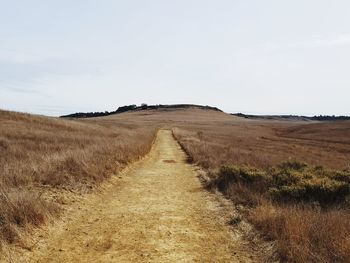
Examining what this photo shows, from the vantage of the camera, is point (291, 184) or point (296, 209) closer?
point (296, 209)

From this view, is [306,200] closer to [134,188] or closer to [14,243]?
[134,188]

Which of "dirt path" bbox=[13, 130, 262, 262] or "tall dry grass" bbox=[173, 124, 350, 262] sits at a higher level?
"tall dry grass" bbox=[173, 124, 350, 262]

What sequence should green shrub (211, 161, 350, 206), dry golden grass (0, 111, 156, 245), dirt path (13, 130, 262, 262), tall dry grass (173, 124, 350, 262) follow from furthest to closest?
green shrub (211, 161, 350, 206), dry golden grass (0, 111, 156, 245), dirt path (13, 130, 262, 262), tall dry grass (173, 124, 350, 262)

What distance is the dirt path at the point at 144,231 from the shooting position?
295 inches

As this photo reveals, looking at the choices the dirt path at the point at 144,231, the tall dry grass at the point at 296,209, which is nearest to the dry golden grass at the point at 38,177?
the dirt path at the point at 144,231

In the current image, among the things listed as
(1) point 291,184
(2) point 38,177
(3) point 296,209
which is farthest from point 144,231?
(1) point 291,184

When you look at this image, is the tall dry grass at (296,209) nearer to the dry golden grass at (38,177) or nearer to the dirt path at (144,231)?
the dirt path at (144,231)

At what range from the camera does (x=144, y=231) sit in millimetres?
9055

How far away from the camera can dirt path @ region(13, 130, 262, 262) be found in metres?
7.48

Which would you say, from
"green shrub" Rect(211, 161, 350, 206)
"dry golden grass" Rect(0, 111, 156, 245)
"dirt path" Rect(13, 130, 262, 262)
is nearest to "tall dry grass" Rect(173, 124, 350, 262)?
"green shrub" Rect(211, 161, 350, 206)

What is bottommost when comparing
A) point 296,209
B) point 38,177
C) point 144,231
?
point 144,231

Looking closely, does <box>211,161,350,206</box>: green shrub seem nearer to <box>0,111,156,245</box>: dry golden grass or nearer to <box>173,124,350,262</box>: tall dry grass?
<box>173,124,350,262</box>: tall dry grass

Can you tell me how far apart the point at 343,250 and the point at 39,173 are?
9.95 m

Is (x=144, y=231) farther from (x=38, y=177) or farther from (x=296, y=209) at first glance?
(x=38, y=177)
